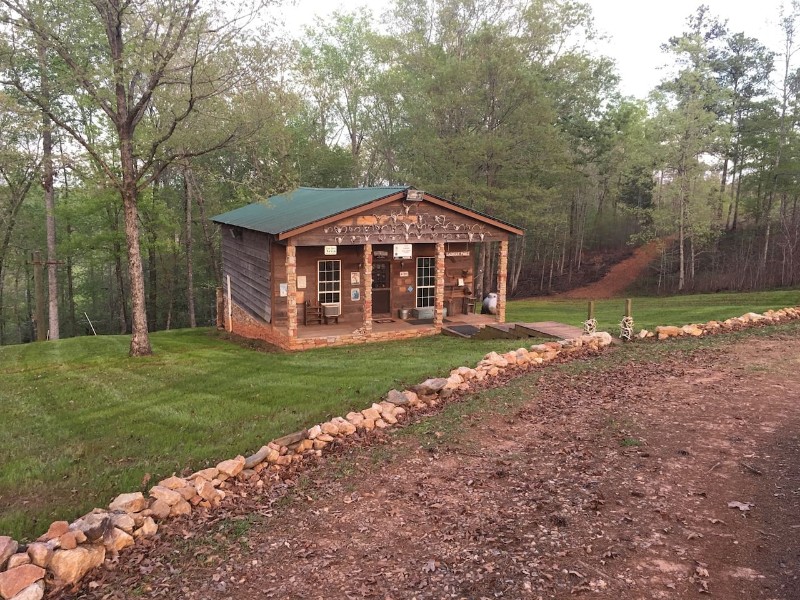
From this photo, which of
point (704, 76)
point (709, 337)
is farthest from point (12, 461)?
point (704, 76)

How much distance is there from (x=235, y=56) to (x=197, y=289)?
26901 millimetres

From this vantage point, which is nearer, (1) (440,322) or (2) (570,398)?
(2) (570,398)

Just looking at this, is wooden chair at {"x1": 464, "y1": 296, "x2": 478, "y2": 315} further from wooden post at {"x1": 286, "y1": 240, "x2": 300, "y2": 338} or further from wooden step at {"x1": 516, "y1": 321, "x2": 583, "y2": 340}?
wooden post at {"x1": 286, "y1": 240, "x2": 300, "y2": 338}

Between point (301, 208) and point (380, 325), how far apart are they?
14.6ft

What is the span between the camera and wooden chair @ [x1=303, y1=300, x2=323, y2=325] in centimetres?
1752

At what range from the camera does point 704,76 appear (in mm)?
32188

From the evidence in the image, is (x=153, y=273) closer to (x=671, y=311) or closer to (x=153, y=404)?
(x=153, y=404)

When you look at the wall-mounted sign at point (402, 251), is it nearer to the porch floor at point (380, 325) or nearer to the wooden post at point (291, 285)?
the porch floor at point (380, 325)

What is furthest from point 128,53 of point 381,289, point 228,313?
point 228,313

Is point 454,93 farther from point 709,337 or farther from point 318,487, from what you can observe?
point 318,487

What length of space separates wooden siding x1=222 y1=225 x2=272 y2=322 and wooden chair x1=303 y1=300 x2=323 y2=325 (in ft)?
3.69

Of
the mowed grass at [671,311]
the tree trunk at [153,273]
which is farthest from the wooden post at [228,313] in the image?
the mowed grass at [671,311]

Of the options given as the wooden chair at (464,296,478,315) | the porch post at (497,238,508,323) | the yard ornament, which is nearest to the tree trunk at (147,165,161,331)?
the wooden chair at (464,296,478,315)

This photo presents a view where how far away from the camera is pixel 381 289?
18.7 metres
